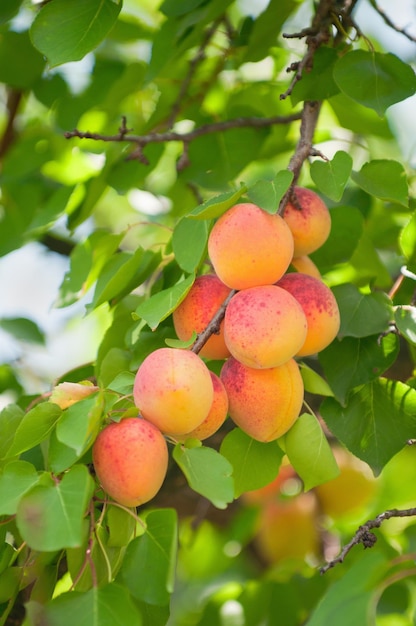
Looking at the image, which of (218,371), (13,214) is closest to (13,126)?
(13,214)

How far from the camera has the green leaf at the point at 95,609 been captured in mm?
647

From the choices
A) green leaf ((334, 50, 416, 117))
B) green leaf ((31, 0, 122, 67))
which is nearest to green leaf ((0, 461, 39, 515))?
green leaf ((31, 0, 122, 67))

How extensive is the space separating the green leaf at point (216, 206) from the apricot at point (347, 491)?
3.54 ft

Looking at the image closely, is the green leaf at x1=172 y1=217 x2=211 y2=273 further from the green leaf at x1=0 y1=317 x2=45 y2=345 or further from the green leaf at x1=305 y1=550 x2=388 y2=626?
the green leaf at x1=0 y1=317 x2=45 y2=345

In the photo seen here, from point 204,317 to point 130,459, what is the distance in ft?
0.64

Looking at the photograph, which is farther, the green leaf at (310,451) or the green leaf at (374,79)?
the green leaf at (374,79)

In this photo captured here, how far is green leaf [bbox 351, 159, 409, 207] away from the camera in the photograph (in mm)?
886

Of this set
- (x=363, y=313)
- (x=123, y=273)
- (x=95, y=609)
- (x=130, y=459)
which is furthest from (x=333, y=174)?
(x=95, y=609)

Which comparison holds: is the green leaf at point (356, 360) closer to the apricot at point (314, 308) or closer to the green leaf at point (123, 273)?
the apricot at point (314, 308)

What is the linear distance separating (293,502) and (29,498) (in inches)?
50.5

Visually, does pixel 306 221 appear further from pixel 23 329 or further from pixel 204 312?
pixel 23 329

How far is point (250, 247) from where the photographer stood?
2.52 feet

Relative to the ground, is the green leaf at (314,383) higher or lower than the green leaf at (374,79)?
lower

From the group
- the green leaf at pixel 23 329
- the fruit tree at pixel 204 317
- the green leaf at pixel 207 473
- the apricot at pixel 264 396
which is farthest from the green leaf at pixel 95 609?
the green leaf at pixel 23 329
